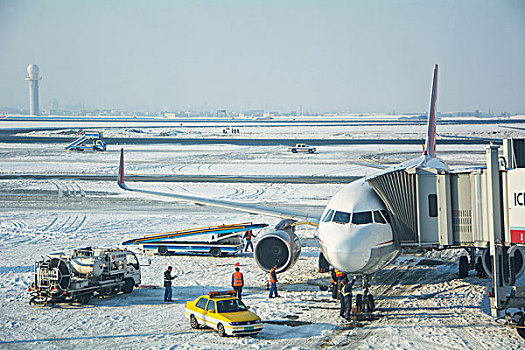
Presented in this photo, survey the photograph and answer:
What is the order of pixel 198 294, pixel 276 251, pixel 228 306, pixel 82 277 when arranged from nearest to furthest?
pixel 228 306
pixel 82 277
pixel 198 294
pixel 276 251

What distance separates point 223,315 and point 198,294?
5.43 meters

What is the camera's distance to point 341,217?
72.0 ft

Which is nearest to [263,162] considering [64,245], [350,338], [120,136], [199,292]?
[64,245]

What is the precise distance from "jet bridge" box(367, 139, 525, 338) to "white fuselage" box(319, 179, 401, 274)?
606 mm

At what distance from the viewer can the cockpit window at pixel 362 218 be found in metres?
21.6

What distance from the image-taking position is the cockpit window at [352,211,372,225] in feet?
70.8

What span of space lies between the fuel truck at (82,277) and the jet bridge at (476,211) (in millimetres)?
10820

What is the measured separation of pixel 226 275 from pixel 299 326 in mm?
8161

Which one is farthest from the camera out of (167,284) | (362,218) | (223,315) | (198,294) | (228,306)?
(198,294)

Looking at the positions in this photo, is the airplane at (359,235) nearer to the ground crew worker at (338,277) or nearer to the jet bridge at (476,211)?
the jet bridge at (476,211)

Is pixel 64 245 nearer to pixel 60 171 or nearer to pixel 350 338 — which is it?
pixel 350 338

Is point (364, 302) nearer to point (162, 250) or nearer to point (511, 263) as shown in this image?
point (511, 263)

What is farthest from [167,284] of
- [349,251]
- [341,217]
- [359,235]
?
[359,235]

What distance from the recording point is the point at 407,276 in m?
28.6
